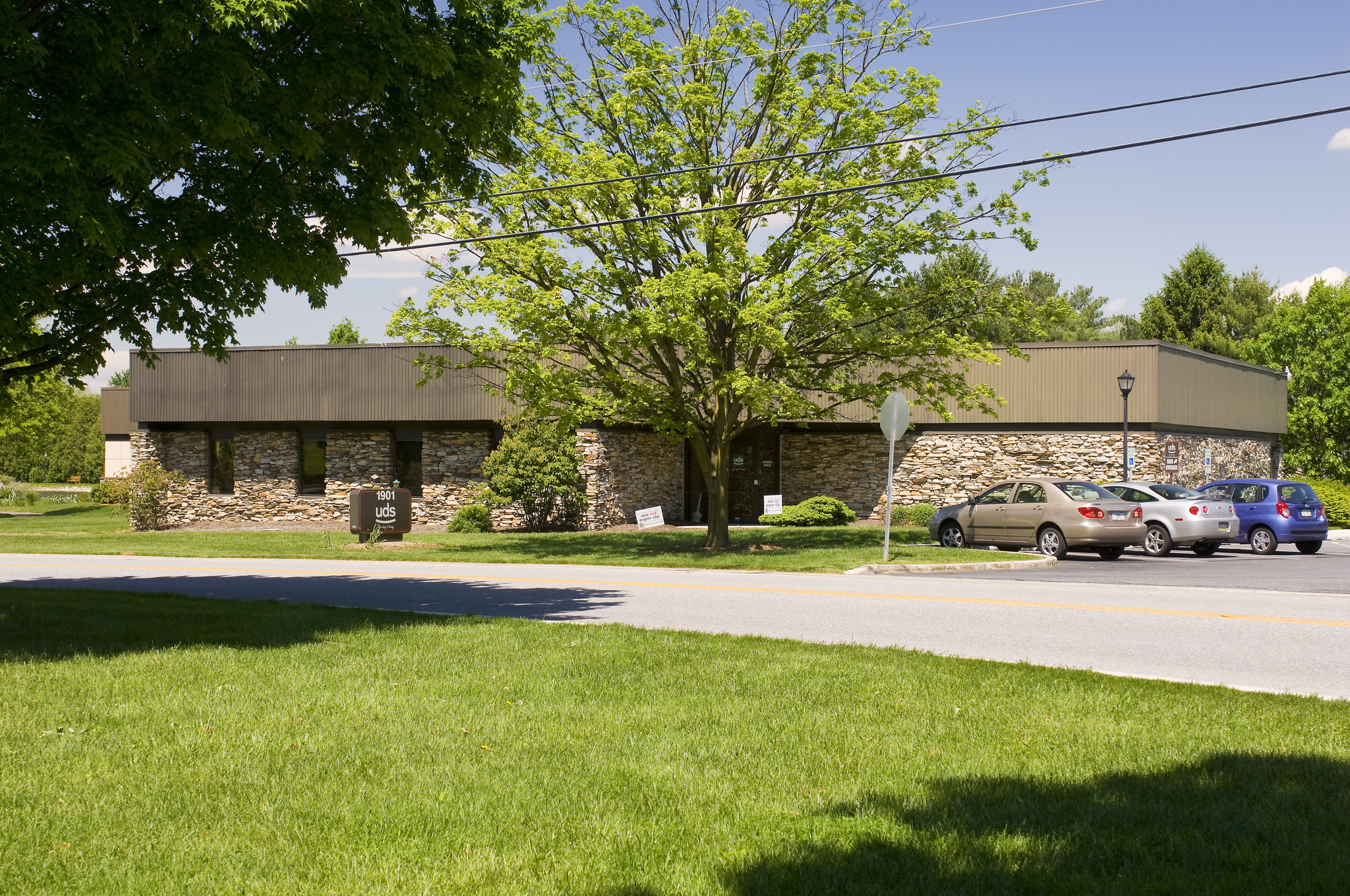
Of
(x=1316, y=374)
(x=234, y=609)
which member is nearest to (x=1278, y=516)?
(x=234, y=609)

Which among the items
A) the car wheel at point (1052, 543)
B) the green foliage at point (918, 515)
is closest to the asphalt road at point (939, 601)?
the car wheel at point (1052, 543)

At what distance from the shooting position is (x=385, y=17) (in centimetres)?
1018

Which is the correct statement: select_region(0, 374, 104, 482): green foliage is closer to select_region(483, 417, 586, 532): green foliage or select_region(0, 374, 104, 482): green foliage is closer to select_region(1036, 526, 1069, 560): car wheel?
select_region(483, 417, 586, 532): green foliage

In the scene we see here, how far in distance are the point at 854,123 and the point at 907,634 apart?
41.8 feet

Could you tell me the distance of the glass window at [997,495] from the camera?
23250mm

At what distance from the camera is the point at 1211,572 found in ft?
62.5

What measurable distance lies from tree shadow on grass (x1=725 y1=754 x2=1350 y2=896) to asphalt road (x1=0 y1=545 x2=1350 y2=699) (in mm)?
3320

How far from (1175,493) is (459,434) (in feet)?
64.2

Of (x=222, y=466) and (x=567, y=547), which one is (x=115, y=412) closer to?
(x=222, y=466)

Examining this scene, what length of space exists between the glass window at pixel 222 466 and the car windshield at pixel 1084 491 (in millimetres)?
24576

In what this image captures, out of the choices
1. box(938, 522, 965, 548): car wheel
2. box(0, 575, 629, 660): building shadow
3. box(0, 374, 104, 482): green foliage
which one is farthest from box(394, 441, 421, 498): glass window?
box(0, 374, 104, 482): green foliage

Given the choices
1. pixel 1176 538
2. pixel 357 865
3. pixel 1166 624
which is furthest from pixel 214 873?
pixel 1176 538

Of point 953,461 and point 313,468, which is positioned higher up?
point 953,461

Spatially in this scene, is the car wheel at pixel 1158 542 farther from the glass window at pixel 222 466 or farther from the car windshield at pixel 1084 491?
the glass window at pixel 222 466
